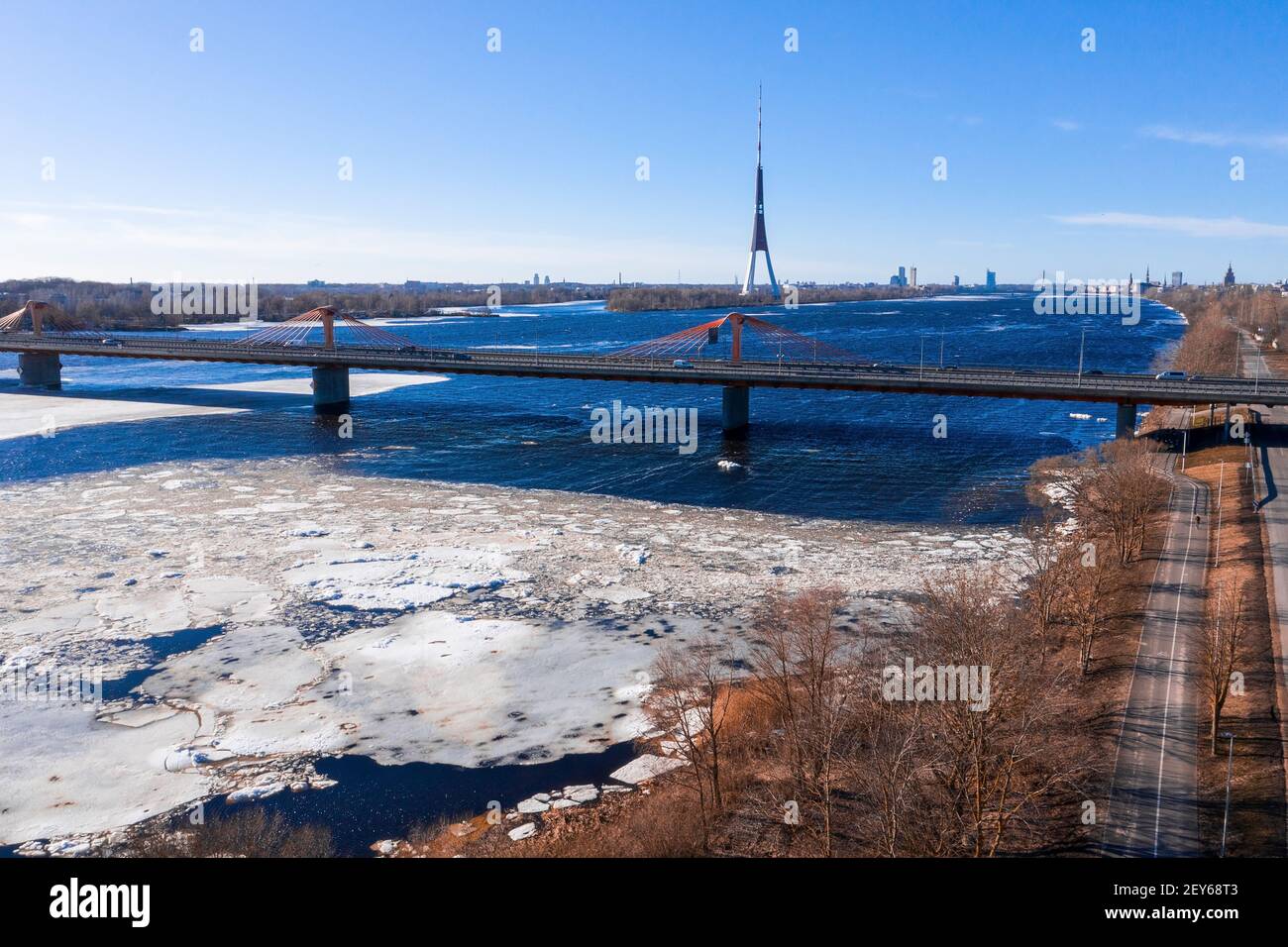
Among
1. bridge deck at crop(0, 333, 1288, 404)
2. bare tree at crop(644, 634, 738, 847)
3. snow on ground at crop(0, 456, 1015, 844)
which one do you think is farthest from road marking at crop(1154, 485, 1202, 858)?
bridge deck at crop(0, 333, 1288, 404)

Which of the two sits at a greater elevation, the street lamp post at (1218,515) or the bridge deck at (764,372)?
the bridge deck at (764,372)

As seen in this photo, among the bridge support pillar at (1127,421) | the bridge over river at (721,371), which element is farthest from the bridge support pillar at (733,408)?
the bridge support pillar at (1127,421)

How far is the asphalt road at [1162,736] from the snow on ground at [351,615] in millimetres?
7797

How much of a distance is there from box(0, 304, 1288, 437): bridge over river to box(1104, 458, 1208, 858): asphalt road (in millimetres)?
33526

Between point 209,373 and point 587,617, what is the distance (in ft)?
363

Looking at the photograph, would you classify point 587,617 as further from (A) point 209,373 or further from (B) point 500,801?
(A) point 209,373

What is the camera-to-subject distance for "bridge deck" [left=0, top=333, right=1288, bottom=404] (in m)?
65.9

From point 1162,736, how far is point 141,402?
96872mm

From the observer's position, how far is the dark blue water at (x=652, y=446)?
55.7m

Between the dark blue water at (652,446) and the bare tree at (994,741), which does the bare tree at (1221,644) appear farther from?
the dark blue water at (652,446)

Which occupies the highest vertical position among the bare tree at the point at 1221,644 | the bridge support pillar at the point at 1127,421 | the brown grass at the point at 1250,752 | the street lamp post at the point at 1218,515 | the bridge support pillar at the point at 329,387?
the bridge support pillar at the point at 329,387

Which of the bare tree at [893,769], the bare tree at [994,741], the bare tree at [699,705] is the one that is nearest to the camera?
the bare tree at [893,769]

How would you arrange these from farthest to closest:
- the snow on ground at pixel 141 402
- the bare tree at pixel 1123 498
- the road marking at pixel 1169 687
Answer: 1. the snow on ground at pixel 141 402
2. the bare tree at pixel 1123 498
3. the road marking at pixel 1169 687
